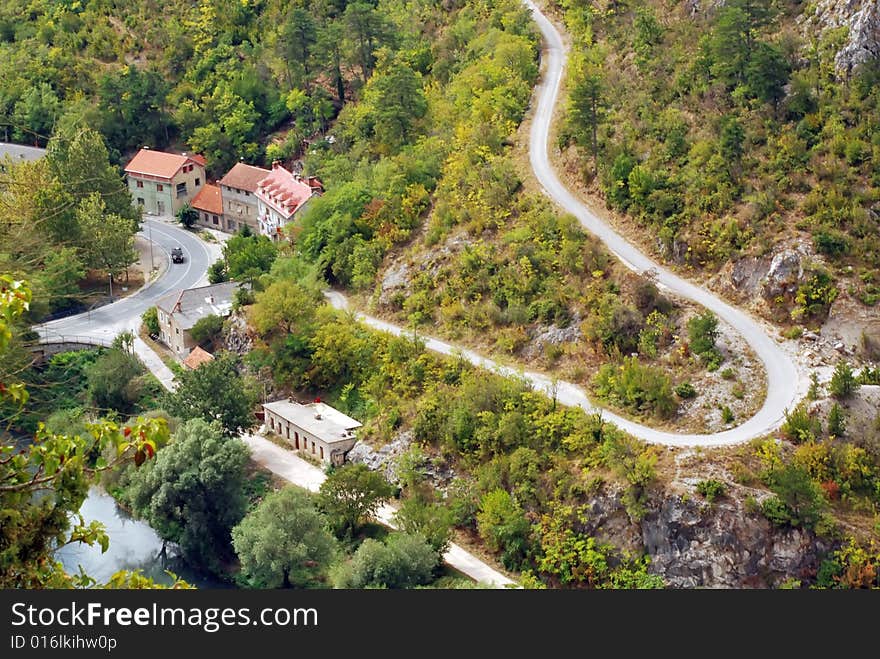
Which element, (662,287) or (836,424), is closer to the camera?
(836,424)

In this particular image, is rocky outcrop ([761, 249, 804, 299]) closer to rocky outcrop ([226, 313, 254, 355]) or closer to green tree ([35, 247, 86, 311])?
rocky outcrop ([226, 313, 254, 355])

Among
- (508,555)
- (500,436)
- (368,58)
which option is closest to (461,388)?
(500,436)

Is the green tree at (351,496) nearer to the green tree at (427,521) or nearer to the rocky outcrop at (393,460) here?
the green tree at (427,521)

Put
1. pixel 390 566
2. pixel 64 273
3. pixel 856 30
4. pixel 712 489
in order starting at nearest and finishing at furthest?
1. pixel 712 489
2. pixel 390 566
3. pixel 856 30
4. pixel 64 273

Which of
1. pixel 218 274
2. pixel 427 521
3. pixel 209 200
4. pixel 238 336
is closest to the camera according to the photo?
pixel 427 521

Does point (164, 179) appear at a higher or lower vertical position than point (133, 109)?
lower

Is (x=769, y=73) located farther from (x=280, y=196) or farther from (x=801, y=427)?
(x=280, y=196)

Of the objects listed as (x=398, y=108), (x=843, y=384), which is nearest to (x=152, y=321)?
(x=398, y=108)

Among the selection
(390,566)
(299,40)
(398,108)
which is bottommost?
(390,566)
